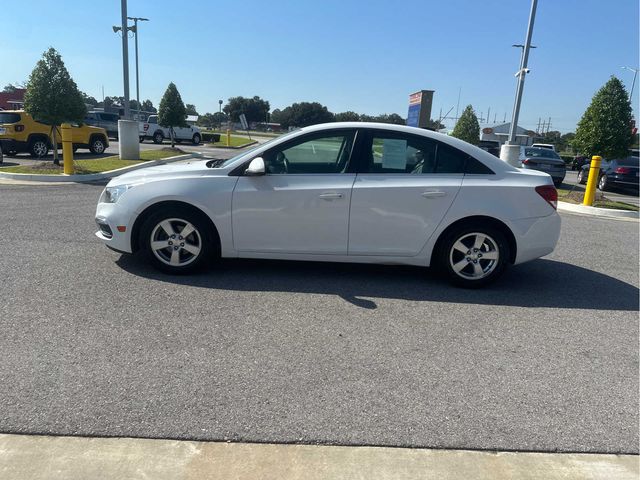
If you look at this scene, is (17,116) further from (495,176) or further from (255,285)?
(495,176)

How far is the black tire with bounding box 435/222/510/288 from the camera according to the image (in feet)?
15.8

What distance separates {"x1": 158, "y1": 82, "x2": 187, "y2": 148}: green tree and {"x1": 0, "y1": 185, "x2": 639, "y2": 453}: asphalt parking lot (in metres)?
20.2

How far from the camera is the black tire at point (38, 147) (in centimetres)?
1627

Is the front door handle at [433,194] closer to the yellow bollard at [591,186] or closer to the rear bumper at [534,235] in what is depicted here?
the rear bumper at [534,235]

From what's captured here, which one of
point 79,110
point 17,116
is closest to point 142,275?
point 79,110

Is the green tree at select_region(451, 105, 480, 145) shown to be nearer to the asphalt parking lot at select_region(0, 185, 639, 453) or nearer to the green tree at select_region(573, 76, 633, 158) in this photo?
the green tree at select_region(573, 76, 633, 158)

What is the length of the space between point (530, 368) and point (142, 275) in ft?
12.0

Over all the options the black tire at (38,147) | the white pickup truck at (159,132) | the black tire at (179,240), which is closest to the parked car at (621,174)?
the black tire at (179,240)

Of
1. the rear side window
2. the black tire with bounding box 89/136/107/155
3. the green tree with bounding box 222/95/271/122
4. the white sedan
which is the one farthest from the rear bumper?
the green tree with bounding box 222/95/271/122

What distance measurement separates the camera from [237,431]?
8.45 ft

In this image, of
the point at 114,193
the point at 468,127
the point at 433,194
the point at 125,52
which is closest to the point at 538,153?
the point at 468,127

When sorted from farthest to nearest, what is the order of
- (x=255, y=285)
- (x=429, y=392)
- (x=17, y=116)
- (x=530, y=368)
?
(x=17, y=116) < (x=255, y=285) < (x=530, y=368) < (x=429, y=392)

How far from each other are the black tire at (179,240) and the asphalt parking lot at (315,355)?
0.17m

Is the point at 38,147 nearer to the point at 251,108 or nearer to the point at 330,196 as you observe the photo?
the point at 330,196
